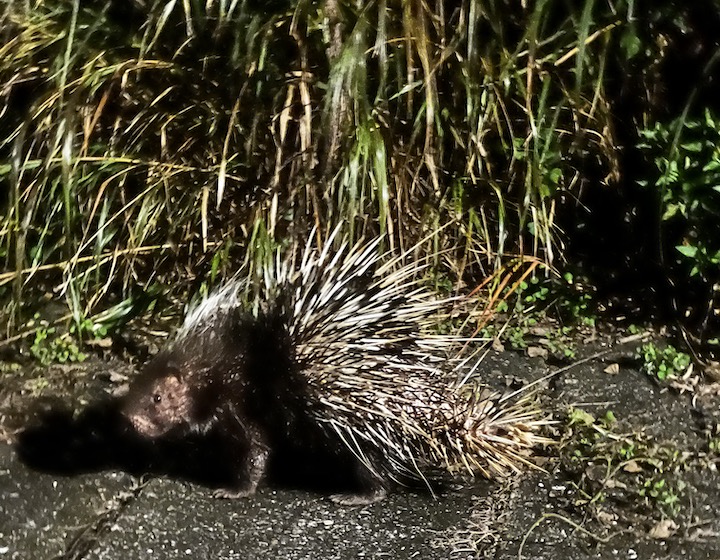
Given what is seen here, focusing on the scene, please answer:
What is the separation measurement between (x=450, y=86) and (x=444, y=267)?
0.67m

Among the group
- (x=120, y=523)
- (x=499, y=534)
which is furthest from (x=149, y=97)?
(x=499, y=534)

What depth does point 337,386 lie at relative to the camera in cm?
205

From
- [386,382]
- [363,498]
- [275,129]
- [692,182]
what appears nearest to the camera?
[386,382]

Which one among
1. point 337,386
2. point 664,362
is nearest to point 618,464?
point 664,362

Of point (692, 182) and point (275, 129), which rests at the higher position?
point (275, 129)

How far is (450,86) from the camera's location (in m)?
2.71

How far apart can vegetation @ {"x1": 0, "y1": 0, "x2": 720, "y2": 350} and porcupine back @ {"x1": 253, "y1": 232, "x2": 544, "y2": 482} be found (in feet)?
1.39

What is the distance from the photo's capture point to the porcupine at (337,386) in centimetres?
204

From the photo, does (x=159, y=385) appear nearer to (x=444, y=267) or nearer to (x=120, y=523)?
(x=120, y=523)

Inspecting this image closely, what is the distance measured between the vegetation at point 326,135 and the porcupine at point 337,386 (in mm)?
427

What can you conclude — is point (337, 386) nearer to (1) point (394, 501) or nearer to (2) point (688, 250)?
(1) point (394, 501)

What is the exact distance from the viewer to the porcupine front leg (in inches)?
87.6

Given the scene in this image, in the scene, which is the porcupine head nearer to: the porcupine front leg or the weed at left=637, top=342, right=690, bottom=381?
the porcupine front leg

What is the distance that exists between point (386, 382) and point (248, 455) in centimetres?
50
